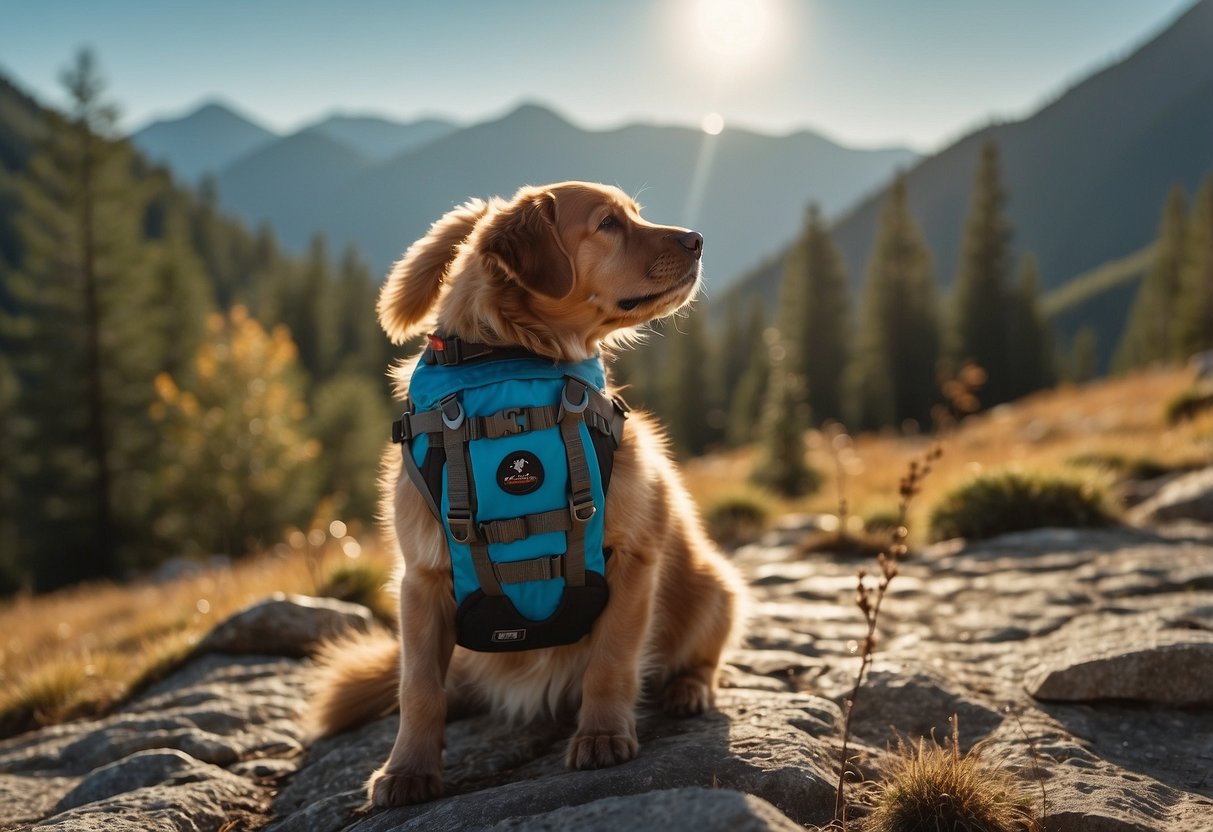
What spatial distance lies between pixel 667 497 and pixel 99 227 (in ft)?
95.8

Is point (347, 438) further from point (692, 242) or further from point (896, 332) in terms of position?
point (692, 242)

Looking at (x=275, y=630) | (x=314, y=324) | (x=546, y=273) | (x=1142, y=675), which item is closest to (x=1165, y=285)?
(x=314, y=324)

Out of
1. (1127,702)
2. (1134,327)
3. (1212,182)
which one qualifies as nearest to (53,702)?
(1127,702)

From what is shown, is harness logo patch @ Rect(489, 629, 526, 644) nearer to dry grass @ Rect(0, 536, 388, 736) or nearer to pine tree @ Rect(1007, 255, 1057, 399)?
dry grass @ Rect(0, 536, 388, 736)

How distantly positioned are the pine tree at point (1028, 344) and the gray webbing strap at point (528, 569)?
4739 centimetres

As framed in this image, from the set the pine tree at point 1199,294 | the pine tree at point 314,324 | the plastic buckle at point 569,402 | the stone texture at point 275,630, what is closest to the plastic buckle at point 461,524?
the plastic buckle at point 569,402

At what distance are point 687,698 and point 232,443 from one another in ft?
74.2

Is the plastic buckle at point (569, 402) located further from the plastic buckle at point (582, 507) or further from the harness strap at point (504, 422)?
the plastic buckle at point (582, 507)

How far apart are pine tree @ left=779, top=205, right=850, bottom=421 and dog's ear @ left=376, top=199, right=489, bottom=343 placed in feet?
137

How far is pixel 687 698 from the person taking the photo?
3402 millimetres

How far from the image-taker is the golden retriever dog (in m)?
2.96

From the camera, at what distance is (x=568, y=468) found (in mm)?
2885

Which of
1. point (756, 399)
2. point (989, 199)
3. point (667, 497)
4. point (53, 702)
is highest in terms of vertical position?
point (989, 199)

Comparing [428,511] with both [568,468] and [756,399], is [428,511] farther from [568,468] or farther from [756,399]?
[756,399]
